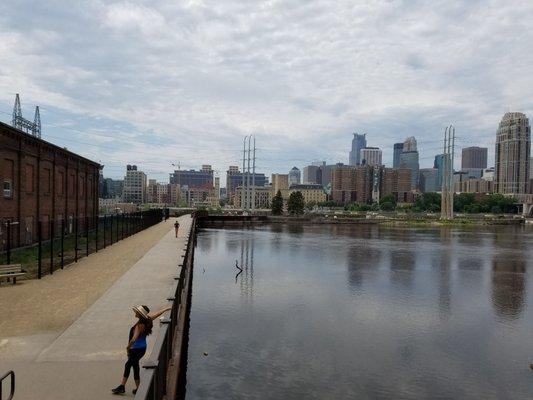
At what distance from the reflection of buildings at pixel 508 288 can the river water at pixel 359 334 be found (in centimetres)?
10

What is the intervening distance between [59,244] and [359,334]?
28232mm

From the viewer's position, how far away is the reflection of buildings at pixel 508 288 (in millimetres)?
24828

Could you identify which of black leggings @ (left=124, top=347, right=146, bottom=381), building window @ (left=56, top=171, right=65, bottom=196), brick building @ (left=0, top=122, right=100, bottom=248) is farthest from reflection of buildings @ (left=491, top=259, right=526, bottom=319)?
building window @ (left=56, top=171, right=65, bottom=196)

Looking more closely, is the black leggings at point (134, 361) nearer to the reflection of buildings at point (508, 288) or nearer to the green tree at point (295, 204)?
the reflection of buildings at point (508, 288)

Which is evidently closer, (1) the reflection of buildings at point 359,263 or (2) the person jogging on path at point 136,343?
(2) the person jogging on path at point 136,343

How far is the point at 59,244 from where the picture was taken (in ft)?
125

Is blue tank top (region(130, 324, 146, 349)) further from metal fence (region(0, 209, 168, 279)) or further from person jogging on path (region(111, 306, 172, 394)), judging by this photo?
metal fence (region(0, 209, 168, 279))

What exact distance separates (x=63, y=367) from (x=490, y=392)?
12.4 metres

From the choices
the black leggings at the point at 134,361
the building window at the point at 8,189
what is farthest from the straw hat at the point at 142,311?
the building window at the point at 8,189

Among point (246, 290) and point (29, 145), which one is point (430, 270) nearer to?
point (246, 290)

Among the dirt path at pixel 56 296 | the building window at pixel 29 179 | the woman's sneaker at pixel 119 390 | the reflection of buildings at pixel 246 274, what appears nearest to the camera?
the woman's sneaker at pixel 119 390

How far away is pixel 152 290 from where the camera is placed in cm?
1934

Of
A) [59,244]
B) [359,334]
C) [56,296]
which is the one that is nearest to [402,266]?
[359,334]

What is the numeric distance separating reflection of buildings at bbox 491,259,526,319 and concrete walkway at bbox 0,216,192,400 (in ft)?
60.6
